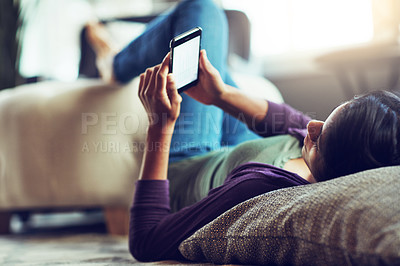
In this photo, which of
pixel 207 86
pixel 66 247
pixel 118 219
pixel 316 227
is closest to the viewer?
pixel 316 227

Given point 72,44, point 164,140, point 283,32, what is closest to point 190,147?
point 164,140

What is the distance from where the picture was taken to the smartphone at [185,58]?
1.83 ft

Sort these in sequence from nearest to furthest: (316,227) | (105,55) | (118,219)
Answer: (316,227) → (118,219) → (105,55)

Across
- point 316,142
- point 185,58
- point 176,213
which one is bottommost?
point 176,213

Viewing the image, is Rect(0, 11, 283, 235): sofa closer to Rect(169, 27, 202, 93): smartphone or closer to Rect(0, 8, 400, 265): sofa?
Rect(0, 8, 400, 265): sofa

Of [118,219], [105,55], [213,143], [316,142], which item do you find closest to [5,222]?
[118,219]

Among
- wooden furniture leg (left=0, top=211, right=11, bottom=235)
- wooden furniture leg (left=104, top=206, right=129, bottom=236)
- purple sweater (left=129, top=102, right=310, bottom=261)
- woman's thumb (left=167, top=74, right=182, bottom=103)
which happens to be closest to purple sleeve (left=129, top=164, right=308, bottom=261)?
purple sweater (left=129, top=102, right=310, bottom=261)

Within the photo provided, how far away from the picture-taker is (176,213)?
55 cm

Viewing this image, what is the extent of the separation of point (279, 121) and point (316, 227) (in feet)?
1.22

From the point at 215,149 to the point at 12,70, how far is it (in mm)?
1349

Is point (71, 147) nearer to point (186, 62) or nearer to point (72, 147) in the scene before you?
point (72, 147)

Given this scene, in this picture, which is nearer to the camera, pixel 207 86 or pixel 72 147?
pixel 207 86

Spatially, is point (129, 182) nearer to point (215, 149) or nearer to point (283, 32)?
point (215, 149)

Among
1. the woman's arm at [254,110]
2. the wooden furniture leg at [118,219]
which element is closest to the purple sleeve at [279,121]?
the woman's arm at [254,110]
